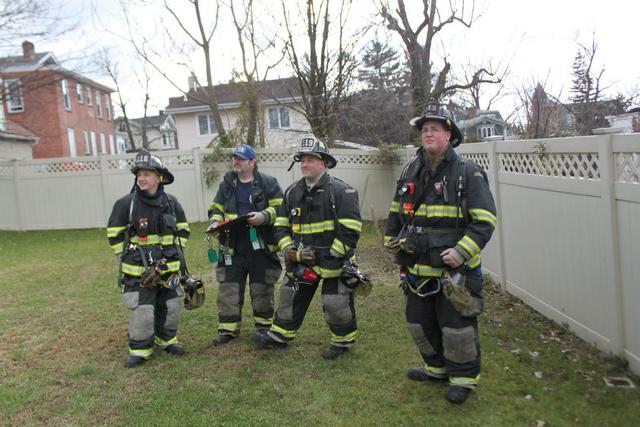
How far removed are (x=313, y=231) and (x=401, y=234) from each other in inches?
35.5

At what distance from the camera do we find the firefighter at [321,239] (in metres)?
4.45

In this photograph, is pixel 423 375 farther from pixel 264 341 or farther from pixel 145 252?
pixel 145 252

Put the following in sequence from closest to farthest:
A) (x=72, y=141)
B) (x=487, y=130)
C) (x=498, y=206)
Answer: (x=498, y=206) < (x=487, y=130) < (x=72, y=141)

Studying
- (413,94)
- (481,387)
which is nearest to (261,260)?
(481,387)

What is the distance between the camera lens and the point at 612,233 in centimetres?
411

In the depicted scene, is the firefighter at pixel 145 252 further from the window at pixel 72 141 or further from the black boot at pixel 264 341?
the window at pixel 72 141

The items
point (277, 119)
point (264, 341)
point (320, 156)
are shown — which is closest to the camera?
point (320, 156)

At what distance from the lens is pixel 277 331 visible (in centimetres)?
478

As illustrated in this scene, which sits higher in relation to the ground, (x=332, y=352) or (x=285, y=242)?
(x=285, y=242)

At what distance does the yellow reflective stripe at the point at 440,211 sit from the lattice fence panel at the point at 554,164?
1.53 meters

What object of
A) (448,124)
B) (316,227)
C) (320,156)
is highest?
(448,124)

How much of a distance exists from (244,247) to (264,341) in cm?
88

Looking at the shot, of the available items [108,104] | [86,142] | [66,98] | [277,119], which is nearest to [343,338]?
[277,119]

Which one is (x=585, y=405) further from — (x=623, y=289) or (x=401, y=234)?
(x=401, y=234)
